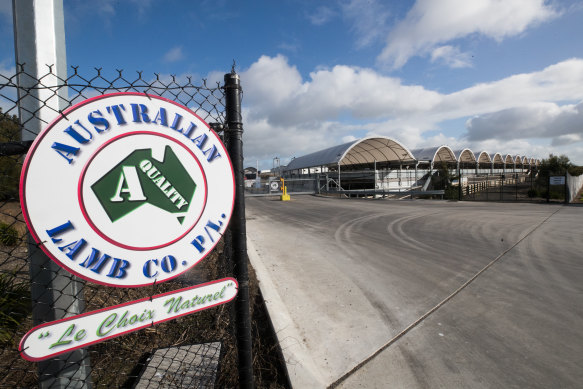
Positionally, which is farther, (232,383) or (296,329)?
(296,329)

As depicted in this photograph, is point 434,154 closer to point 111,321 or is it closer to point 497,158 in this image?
point 497,158

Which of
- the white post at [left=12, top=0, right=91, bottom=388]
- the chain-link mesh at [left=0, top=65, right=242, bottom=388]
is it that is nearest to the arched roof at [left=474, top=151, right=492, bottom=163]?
the chain-link mesh at [left=0, top=65, right=242, bottom=388]

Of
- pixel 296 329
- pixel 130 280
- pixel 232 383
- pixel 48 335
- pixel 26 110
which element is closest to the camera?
pixel 48 335

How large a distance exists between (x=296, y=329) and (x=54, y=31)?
9.91 ft

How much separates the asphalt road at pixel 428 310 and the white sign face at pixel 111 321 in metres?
1.12

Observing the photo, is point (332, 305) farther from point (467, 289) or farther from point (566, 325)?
point (566, 325)

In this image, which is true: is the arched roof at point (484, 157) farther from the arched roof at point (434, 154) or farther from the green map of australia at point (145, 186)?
the green map of australia at point (145, 186)

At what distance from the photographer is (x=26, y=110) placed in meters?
1.41

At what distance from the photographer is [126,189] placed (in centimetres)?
150

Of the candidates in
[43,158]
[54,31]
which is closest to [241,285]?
[43,158]

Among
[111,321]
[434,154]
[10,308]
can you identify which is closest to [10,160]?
[111,321]

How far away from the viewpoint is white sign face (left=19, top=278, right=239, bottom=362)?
130 cm

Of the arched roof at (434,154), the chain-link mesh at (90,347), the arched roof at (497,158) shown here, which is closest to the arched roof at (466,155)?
the arched roof at (434,154)

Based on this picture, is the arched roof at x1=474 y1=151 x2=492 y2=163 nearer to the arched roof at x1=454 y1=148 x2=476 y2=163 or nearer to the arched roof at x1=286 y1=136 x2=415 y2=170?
the arched roof at x1=454 y1=148 x2=476 y2=163
